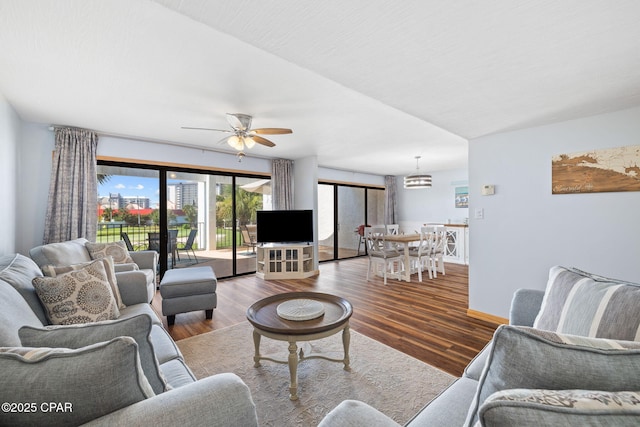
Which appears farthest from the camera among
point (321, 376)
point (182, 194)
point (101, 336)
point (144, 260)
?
point (182, 194)

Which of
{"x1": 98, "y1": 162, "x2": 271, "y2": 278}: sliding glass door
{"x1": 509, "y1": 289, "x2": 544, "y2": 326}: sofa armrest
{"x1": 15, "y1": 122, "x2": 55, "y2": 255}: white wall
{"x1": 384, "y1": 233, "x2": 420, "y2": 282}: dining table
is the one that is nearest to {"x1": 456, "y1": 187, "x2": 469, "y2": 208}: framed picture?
{"x1": 384, "y1": 233, "x2": 420, "y2": 282}: dining table

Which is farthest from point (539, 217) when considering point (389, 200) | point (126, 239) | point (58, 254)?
point (126, 239)

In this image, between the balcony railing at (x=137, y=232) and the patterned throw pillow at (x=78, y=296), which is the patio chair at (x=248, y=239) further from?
the patterned throw pillow at (x=78, y=296)

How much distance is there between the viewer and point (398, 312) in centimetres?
327

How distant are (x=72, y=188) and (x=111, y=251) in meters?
1.12

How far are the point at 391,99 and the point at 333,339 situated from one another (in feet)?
7.20

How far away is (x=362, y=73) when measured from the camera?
5.83ft

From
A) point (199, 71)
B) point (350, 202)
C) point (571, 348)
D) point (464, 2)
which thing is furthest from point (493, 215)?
point (350, 202)

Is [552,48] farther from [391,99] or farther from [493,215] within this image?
[493,215]

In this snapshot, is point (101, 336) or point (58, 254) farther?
point (58, 254)

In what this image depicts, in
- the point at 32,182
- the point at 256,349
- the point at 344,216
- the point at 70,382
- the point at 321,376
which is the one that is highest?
the point at 32,182

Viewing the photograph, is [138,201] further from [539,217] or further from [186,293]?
[539,217]

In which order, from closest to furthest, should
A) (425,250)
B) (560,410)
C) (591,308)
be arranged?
1. (560,410)
2. (591,308)
3. (425,250)

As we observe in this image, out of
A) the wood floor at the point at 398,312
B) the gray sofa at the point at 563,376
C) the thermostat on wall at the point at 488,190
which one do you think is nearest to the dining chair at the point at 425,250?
the wood floor at the point at 398,312
